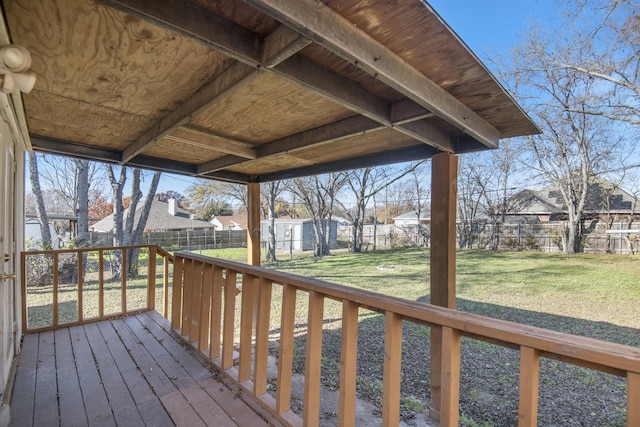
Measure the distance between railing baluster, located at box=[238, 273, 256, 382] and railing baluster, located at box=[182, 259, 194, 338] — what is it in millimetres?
984

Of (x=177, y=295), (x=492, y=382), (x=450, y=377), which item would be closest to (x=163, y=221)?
(x=177, y=295)

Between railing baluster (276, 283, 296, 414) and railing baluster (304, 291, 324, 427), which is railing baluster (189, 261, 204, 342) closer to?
railing baluster (276, 283, 296, 414)

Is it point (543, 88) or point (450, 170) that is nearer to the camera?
point (450, 170)

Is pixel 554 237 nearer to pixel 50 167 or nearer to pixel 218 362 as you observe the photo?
pixel 218 362

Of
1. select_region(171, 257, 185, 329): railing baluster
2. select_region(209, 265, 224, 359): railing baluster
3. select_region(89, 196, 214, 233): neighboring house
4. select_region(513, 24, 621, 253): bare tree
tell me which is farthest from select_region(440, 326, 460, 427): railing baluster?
select_region(89, 196, 214, 233): neighboring house

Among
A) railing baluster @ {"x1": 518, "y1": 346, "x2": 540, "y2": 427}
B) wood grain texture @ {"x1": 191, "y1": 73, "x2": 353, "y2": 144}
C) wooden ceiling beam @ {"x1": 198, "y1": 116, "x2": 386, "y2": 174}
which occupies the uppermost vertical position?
wood grain texture @ {"x1": 191, "y1": 73, "x2": 353, "y2": 144}

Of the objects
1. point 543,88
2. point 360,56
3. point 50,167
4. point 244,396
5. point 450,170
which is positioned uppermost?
point 543,88

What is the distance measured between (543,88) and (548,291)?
30.2 feet

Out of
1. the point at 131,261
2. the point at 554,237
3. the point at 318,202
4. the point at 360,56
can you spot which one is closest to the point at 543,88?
the point at 554,237

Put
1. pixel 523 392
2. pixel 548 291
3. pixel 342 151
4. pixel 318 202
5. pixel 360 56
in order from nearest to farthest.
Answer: pixel 523 392
pixel 360 56
pixel 342 151
pixel 548 291
pixel 318 202

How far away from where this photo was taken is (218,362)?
93.6 inches

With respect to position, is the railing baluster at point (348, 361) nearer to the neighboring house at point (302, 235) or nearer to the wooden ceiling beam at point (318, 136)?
the wooden ceiling beam at point (318, 136)

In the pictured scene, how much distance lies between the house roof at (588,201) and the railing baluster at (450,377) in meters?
17.5

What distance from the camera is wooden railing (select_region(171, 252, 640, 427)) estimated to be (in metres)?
0.79
